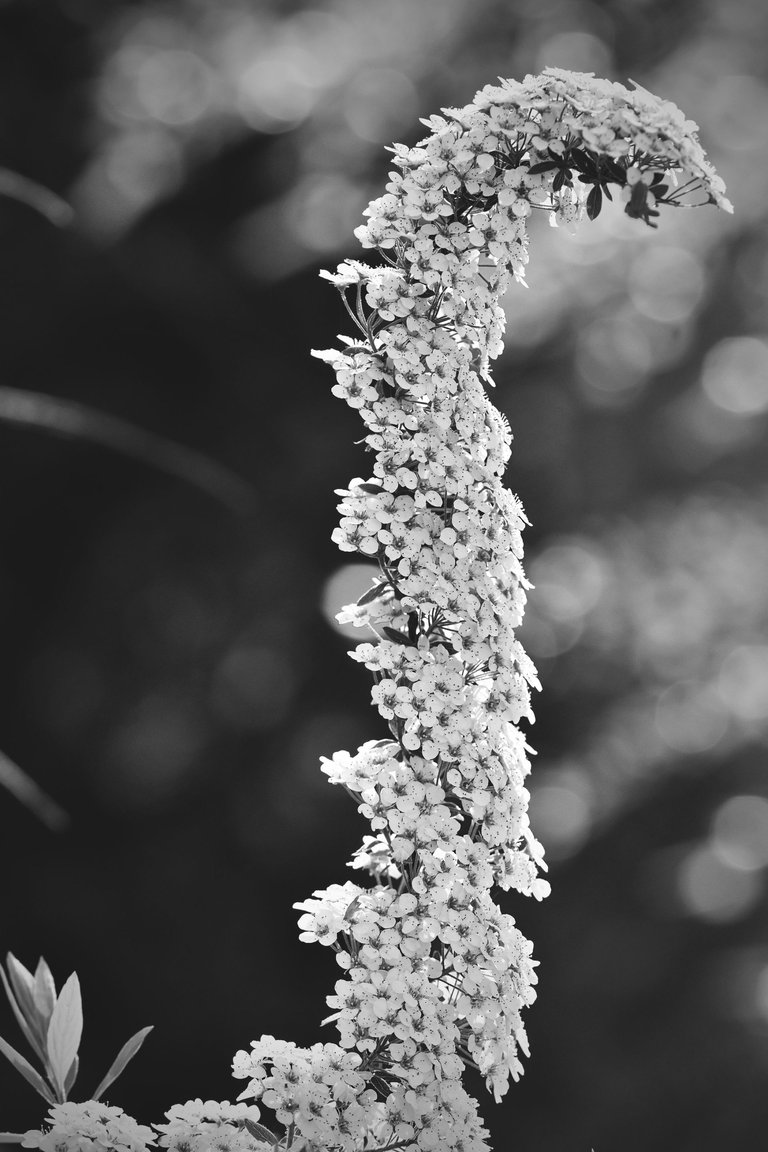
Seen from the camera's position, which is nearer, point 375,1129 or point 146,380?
point 375,1129

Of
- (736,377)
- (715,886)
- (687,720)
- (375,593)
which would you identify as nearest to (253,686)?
(687,720)

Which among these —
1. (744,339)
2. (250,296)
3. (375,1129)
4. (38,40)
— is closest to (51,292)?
(250,296)

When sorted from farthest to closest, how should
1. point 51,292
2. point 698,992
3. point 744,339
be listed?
point 744,339
point 698,992
point 51,292

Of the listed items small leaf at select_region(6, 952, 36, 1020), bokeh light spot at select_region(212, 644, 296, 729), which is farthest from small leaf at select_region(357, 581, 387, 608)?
bokeh light spot at select_region(212, 644, 296, 729)

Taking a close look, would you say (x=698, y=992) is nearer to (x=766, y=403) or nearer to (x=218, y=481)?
(x=766, y=403)

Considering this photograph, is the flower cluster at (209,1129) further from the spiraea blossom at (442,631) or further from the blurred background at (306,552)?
the blurred background at (306,552)

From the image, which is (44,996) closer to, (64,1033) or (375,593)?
(64,1033)
